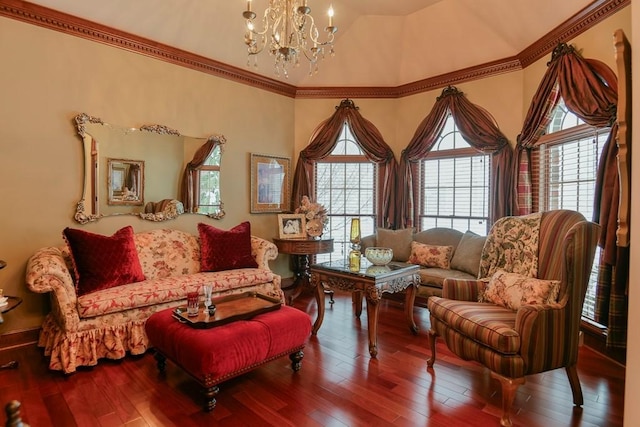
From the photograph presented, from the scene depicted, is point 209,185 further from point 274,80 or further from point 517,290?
point 517,290

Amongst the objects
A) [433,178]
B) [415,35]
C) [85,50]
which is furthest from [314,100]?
[85,50]

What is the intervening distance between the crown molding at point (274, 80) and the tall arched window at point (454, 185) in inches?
27.4

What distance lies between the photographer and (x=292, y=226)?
16.8 ft

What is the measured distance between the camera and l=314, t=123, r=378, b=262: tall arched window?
5.56 meters

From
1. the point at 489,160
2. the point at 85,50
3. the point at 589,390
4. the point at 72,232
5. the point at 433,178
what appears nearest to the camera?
the point at 589,390

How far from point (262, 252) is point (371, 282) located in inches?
64.4

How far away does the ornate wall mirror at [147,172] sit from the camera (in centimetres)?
366

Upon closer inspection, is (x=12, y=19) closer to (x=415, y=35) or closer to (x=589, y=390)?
(x=415, y=35)

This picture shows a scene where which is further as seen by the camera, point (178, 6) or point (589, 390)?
point (178, 6)

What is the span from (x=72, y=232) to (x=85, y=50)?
6.03 feet

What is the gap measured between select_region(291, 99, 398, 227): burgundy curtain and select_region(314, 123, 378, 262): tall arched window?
164mm

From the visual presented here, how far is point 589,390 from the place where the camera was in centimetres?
256

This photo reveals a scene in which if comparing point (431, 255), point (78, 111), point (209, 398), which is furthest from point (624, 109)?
point (78, 111)

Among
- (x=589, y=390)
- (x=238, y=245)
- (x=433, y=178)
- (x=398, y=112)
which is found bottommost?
(x=589, y=390)
